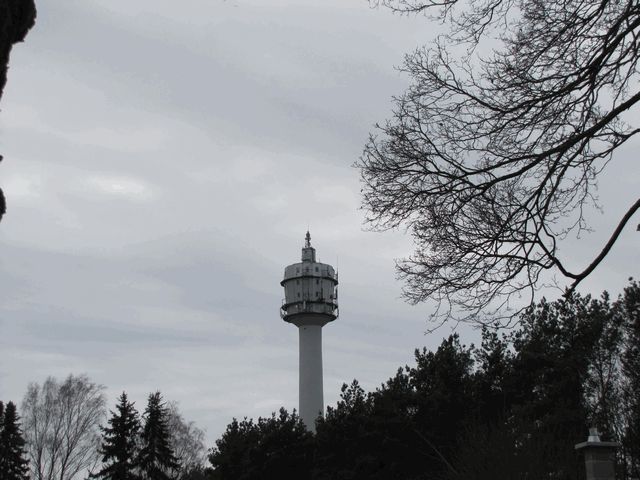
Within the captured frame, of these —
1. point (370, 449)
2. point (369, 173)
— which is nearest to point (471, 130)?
point (369, 173)

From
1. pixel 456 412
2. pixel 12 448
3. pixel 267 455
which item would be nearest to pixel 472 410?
pixel 456 412

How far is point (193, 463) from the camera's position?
52.6 meters

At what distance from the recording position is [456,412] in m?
27.0

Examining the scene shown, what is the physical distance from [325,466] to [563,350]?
950cm

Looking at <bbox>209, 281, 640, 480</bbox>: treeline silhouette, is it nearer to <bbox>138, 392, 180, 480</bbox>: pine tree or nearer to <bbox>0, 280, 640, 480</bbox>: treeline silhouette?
<bbox>0, 280, 640, 480</bbox>: treeline silhouette

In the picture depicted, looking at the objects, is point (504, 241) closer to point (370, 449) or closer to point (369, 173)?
point (369, 173)

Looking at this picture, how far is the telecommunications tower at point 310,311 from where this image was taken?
42.3 meters

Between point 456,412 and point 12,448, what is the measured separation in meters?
24.2

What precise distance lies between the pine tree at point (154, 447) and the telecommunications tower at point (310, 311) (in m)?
7.31

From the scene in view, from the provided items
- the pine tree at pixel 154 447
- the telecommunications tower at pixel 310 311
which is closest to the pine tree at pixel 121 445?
the pine tree at pixel 154 447

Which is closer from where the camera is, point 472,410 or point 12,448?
point 472,410

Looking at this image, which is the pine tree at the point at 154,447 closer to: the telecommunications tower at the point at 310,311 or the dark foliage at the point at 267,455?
the telecommunications tower at the point at 310,311

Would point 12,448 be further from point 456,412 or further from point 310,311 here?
point 456,412

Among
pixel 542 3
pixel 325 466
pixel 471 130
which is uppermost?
pixel 542 3
